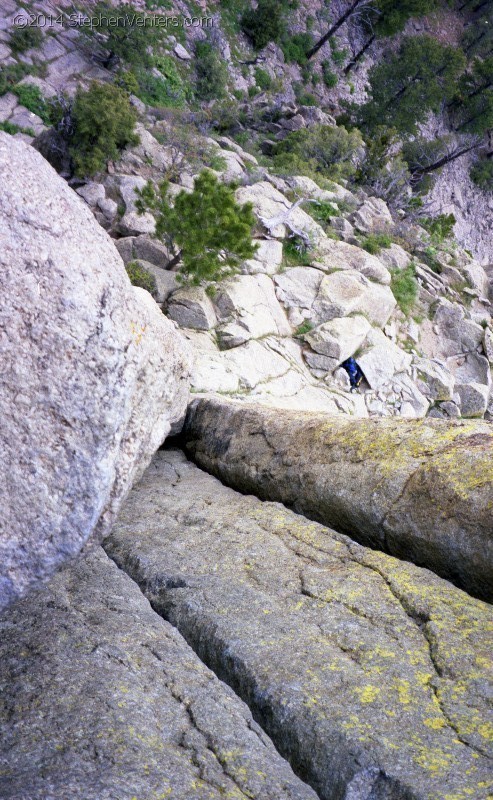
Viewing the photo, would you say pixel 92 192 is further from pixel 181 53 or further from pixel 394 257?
pixel 181 53

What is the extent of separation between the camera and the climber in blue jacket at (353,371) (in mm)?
16781

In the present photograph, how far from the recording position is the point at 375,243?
21703 millimetres

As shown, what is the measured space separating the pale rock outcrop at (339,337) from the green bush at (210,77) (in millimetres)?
20573

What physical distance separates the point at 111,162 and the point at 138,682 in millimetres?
20593

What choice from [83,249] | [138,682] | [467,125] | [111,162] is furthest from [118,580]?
[467,125]

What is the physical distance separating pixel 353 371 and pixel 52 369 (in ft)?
46.7

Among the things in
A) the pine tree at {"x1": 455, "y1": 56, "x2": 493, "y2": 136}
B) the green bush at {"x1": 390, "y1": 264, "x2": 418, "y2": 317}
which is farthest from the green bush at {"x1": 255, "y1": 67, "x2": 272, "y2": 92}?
the green bush at {"x1": 390, "y1": 264, "x2": 418, "y2": 317}

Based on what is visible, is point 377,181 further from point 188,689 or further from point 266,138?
point 188,689

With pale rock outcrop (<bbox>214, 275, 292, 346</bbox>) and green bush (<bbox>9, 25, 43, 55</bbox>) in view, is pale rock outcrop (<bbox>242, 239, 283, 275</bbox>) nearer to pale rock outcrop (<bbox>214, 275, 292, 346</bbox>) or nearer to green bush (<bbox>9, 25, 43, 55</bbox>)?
pale rock outcrop (<bbox>214, 275, 292, 346</bbox>)

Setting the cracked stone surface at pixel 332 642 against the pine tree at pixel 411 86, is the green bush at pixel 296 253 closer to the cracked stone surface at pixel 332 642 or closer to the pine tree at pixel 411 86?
the cracked stone surface at pixel 332 642

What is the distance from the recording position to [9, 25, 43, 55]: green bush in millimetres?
23969

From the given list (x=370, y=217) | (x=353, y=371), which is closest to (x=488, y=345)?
(x=370, y=217)

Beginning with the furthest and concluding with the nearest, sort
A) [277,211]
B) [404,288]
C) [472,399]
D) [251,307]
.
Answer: [404,288], [277,211], [472,399], [251,307]

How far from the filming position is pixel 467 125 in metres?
42.3
